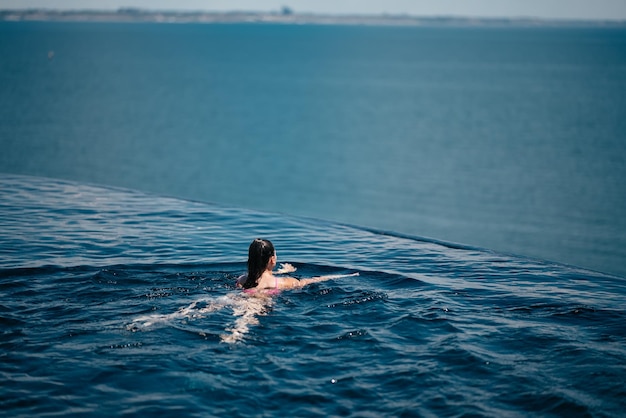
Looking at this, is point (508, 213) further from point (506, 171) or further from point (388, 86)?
point (388, 86)

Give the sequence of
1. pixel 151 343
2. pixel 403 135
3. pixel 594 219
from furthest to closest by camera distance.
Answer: pixel 403 135 < pixel 594 219 < pixel 151 343

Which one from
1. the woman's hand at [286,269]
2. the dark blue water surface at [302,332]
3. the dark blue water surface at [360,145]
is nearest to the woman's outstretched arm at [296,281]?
the dark blue water surface at [302,332]

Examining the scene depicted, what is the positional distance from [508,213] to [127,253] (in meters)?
35.2

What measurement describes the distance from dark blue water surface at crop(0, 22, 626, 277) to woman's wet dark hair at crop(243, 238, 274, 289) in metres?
27.4

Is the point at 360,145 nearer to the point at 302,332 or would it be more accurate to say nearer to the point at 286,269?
the point at 286,269

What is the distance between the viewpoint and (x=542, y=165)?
2306 inches

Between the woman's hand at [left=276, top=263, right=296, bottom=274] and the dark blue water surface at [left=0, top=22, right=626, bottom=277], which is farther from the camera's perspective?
the dark blue water surface at [left=0, top=22, right=626, bottom=277]

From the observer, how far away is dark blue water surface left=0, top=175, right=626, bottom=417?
880 centimetres

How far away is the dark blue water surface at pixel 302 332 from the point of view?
8.80 meters

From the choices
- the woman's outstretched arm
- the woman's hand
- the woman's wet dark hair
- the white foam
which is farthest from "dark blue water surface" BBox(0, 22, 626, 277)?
the white foam

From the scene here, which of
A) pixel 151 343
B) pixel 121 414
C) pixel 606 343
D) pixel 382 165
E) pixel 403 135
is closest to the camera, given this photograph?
pixel 121 414

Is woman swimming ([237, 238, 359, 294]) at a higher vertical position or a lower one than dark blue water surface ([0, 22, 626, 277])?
lower

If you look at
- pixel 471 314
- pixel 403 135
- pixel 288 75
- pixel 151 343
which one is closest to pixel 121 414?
pixel 151 343

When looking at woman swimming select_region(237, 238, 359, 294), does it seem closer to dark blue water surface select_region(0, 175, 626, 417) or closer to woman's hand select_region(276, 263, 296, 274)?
dark blue water surface select_region(0, 175, 626, 417)
